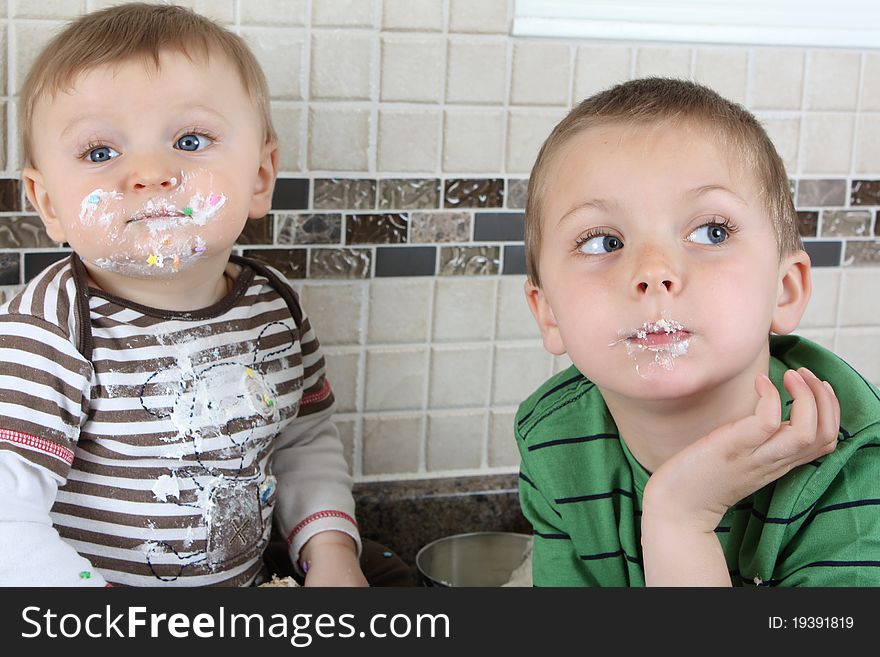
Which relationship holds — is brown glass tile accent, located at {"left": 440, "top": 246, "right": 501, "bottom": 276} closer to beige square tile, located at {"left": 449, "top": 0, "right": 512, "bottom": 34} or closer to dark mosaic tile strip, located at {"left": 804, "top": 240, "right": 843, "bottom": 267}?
beige square tile, located at {"left": 449, "top": 0, "right": 512, "bottom": 34}

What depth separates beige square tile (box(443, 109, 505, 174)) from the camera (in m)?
1.64

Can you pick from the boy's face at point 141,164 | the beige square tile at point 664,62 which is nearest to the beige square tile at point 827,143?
the beige square tile at point 664,62

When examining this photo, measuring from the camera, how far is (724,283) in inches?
43.3

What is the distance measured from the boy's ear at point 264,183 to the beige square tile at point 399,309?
1.01 ft

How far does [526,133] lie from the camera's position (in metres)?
1.67

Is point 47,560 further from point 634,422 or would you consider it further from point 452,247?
point 452,247

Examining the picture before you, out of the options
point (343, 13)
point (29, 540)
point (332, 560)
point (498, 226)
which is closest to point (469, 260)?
point (498, 226)

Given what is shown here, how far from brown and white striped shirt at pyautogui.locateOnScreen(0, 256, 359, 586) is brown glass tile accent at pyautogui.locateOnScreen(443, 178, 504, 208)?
0.35m

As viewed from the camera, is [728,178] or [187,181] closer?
[728,178]

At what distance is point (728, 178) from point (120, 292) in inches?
27.8

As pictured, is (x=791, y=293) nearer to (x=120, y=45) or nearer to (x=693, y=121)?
(x=693, y=121)

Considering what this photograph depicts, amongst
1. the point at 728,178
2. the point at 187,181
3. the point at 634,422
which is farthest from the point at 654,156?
the point at 187,181

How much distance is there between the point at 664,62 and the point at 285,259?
648 millimetres

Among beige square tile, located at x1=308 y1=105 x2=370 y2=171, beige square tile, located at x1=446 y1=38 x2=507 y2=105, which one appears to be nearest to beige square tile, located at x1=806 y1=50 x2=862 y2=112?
beige square tile, located at x1=446 y1=38 x2=507 y2=105
